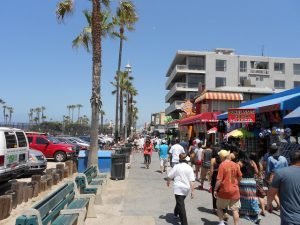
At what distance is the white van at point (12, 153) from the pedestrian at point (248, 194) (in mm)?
6772

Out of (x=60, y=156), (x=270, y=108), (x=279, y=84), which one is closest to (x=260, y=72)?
(x=279, y=84)

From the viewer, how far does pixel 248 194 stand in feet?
31.3

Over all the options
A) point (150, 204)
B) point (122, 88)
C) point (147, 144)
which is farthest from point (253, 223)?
point (122, 88)

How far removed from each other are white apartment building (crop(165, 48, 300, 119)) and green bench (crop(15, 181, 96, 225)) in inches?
2396

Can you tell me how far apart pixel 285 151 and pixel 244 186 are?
5.14 m

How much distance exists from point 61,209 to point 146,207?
12.9ft

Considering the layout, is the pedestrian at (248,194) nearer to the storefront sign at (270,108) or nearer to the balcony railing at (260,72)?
the storefront sign at (270,108)

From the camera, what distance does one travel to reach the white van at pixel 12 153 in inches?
492

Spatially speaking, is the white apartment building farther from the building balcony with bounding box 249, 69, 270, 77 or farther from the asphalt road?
the asphalt road

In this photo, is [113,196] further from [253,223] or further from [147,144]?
[147,144]

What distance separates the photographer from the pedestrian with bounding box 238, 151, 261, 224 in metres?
9.49

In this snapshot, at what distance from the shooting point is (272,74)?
74.2 meters

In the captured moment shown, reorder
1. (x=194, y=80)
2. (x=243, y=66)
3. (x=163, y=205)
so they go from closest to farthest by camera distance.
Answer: (x=163, y=205), (x=194, y=80), (x=243, y=66)

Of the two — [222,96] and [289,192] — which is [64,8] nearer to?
[289,192]
